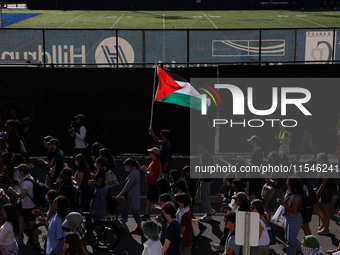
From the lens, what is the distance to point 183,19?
57844 millimetres

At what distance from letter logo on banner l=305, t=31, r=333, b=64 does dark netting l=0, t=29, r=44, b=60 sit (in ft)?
32.2

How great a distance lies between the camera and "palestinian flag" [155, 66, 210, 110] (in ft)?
36.6

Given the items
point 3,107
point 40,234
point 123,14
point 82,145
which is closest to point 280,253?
point 40,234

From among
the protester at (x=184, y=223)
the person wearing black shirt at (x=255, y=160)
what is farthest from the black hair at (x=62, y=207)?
the person wearing black shirt at (x=255, y=160)

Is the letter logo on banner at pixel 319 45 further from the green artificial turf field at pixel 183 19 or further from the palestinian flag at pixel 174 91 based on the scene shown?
the green artificial turf field at pixel 183 19

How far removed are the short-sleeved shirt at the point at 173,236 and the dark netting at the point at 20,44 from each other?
1168 cm

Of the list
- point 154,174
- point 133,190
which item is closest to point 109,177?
point 133,190

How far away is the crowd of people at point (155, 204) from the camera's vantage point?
655 cm

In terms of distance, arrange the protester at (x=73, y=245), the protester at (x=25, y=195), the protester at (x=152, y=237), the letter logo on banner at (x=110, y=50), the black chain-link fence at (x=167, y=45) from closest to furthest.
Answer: the protester at (x=73, y=245) < the protester at (x=152, y=237) < the protester at (x=25, y=195) < the black chain-link fence at (x=167, y=45) < the letter logo on banner at (x=110, y=50)

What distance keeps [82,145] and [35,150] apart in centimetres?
323

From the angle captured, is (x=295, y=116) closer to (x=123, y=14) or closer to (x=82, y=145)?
(x=82, y=145)

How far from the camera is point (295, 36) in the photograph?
16.8 m

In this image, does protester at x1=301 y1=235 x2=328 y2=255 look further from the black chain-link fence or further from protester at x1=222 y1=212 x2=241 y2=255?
the black chain-link fence

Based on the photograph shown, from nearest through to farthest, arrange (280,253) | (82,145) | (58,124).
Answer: (280,253) → (82,145) → (58,124)
